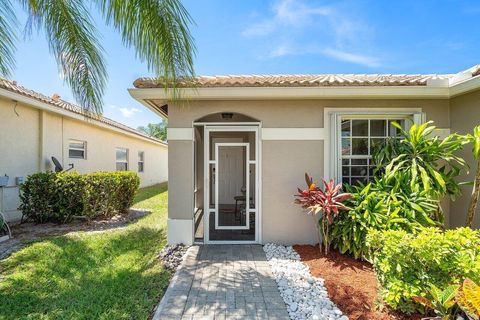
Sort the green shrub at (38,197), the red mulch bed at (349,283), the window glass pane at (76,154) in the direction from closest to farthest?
the red mulch bed at (349,283)
the green shrub at (38,197)
the window glass pane at (76,154)

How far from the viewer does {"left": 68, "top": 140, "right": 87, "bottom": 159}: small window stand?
1247cm

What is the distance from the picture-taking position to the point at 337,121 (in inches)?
263

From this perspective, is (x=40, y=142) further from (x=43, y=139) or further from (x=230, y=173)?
(x=230, y=173)

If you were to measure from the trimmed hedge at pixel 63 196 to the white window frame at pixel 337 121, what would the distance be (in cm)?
811

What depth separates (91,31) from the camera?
4.42m

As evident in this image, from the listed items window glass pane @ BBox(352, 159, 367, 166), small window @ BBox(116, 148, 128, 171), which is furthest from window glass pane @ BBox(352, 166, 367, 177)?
small window @ BBox(116, 148, 128, 171)

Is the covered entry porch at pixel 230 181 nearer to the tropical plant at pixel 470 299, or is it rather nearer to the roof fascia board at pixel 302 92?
the roof fascia board at pixel 302 92

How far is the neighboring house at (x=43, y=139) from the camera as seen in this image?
887cm

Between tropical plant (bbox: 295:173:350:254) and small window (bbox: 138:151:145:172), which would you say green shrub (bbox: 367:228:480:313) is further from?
small window (bbox: 138:151:145:172)

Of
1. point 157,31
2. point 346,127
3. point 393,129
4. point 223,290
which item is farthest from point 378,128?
point 157,31

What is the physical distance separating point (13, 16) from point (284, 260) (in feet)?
22.4

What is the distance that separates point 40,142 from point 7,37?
318 inches

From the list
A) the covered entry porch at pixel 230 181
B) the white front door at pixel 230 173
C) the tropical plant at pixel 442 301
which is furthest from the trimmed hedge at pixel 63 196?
the tropical plant at pixel 442 301

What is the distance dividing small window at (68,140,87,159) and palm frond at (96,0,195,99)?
422 inches
